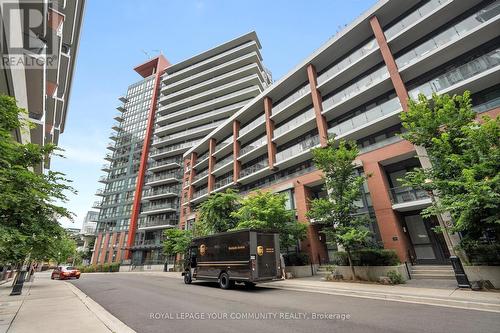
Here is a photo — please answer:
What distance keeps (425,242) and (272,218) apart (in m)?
11.8

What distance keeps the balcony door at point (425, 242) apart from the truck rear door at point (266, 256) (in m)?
12.3

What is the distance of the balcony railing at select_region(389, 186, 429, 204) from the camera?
1714cm

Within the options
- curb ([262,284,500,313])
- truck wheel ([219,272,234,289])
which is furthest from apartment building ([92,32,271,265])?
curb ([262,284,500,313])

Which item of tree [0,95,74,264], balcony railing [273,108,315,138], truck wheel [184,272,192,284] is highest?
balcony railing [273,108,315,138]

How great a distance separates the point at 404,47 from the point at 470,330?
24.1 m

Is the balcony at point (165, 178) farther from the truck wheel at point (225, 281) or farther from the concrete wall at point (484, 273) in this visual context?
the concrete wall at point (484, 273)

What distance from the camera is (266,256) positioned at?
43.8 feet

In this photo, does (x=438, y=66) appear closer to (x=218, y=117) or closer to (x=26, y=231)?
(x=26, y=231)

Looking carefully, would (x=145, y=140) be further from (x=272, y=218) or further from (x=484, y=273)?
(x=484, y=273)

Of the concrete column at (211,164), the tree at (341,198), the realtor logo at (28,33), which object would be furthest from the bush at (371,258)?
the concrete column at (211,164)

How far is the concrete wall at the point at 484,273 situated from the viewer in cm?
1037

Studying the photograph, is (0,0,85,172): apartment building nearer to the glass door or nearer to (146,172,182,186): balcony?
the glass door

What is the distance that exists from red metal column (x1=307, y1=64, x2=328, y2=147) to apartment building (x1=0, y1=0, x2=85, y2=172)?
70.0 ft

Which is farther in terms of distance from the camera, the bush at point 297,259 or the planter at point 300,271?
the bush at point 297,259
